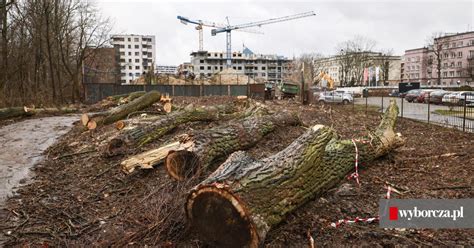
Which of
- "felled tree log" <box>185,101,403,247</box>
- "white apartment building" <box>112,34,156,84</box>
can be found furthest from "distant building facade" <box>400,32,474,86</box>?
"white apartment building" <box>112,34,156,84</box>

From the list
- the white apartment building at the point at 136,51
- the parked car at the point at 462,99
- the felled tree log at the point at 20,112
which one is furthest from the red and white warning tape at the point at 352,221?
the white apartment building at the point at 136,51

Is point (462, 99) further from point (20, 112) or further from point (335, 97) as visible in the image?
point (20, 112)

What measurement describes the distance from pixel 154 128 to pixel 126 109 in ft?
15.6

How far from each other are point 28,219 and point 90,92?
899 inches

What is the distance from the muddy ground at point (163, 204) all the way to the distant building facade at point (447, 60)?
6757 centimetres

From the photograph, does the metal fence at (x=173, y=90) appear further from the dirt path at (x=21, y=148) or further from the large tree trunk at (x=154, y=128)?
the large tree trunk at (x=154, y=128)

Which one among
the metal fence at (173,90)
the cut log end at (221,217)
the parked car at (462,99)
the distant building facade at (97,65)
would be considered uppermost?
the distant building facade at (97,65)

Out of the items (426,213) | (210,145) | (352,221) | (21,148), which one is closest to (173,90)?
(21,148)

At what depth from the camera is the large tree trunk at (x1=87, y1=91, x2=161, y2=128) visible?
1125 centimetres

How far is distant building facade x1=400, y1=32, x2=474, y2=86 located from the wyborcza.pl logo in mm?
68976

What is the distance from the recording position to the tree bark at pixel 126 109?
37.0 feet

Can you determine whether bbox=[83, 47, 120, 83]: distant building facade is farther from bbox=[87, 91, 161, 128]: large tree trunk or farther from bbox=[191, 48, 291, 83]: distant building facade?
bbox=[191, 48, 291, 83]: distant building facade

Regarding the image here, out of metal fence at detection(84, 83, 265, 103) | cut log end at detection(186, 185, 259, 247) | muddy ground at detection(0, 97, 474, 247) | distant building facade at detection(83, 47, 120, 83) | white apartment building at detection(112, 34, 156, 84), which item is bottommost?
muddy ground at detection(0, 97, 474, 247)

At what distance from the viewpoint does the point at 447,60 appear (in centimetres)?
7556
